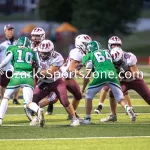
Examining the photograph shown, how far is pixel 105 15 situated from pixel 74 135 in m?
34.5

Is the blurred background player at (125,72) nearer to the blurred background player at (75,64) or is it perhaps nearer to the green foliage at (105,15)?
the blurred background player at (75,64)

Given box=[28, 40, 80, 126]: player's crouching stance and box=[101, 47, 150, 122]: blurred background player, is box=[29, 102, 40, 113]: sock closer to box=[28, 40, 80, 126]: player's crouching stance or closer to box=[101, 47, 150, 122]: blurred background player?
box=[28, 40, 80, 126]: player's crouching stance

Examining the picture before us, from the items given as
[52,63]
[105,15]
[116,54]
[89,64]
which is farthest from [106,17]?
[52,63]

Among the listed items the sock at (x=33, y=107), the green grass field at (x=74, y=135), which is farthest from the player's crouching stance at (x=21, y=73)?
the green grass field at (x=74, y=135)

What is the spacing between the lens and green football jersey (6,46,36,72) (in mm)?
14453

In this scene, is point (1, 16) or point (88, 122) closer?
point (88, 122)

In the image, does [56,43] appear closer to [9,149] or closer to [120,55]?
[120,55]

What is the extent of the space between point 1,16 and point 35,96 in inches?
1791

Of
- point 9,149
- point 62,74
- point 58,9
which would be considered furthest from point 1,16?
point 9,149

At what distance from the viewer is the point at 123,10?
156 ft

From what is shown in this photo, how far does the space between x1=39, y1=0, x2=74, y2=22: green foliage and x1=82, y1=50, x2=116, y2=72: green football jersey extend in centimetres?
3671

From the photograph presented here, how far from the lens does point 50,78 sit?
14609 mm

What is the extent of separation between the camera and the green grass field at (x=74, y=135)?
1205 cm

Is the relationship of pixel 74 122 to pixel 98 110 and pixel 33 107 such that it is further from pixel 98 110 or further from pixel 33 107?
pixel 98 110
